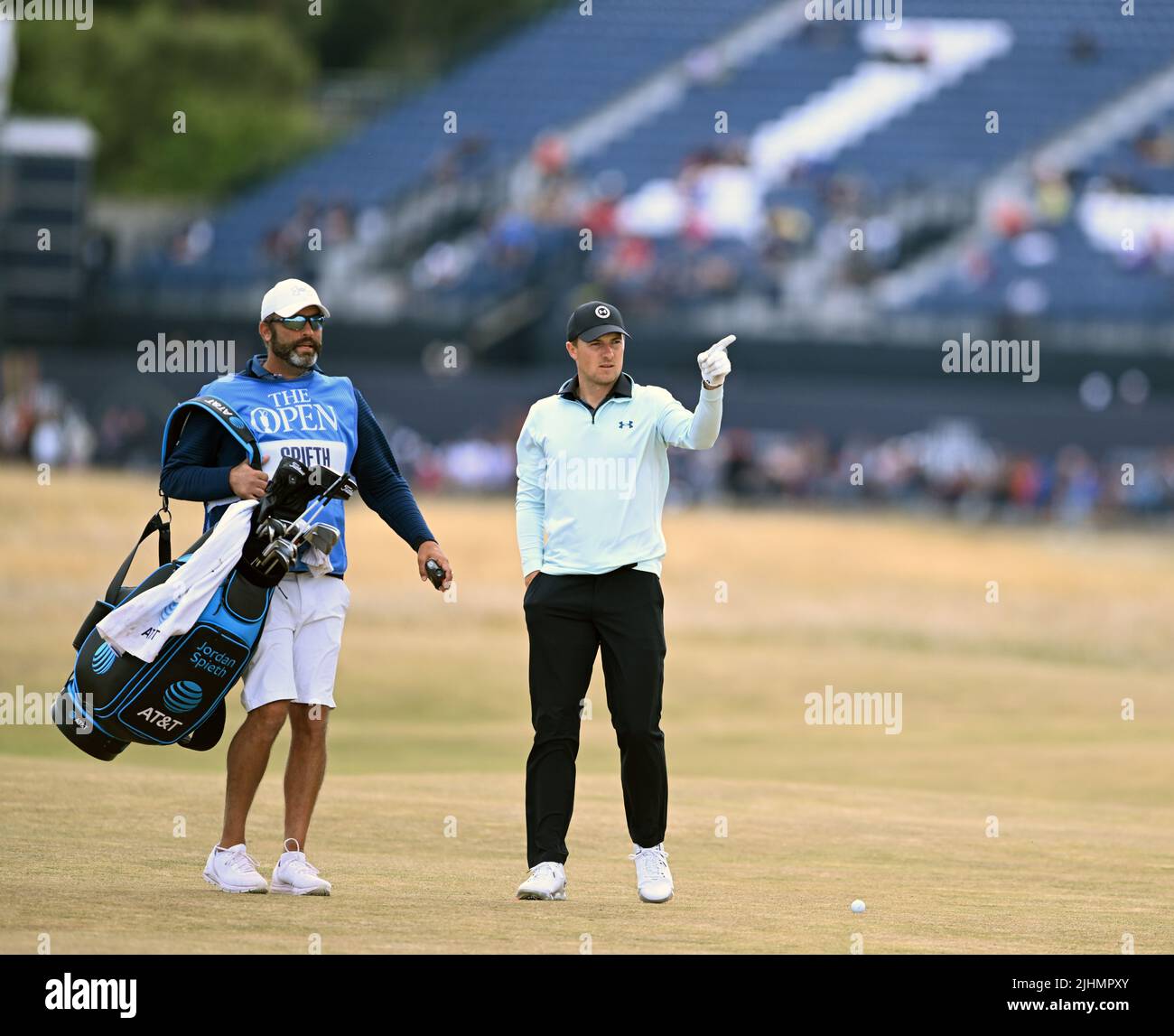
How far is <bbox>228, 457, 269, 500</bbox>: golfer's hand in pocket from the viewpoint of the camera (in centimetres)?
822

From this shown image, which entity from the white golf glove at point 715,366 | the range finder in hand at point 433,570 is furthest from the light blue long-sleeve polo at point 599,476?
the range finder in hand at point 433,570

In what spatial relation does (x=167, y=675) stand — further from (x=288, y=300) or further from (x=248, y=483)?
(x=288, y=300)

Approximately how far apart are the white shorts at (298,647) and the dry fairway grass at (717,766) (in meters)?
0.75

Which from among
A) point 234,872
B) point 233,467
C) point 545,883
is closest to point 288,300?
point 233,467

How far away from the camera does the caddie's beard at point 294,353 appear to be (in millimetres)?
8477

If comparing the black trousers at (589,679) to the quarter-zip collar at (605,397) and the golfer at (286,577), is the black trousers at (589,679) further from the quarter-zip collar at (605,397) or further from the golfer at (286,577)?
the quarter-zip collar at (605,397)

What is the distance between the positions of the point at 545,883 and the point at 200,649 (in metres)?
1.54

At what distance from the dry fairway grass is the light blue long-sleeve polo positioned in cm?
133

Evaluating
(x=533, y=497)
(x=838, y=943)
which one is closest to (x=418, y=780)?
(x=533, y=497)

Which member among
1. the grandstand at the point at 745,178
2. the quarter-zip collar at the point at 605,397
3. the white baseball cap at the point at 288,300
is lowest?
the quarter-zip collar at the point at 605,397

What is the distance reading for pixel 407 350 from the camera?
123 ft

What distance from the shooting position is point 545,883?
8195 millimetres

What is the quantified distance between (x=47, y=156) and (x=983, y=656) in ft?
66.4

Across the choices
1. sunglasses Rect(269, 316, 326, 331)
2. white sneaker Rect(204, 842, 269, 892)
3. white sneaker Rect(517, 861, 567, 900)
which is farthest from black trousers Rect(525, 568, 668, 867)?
sunglasses Rect(269, 316, 326, 331)
